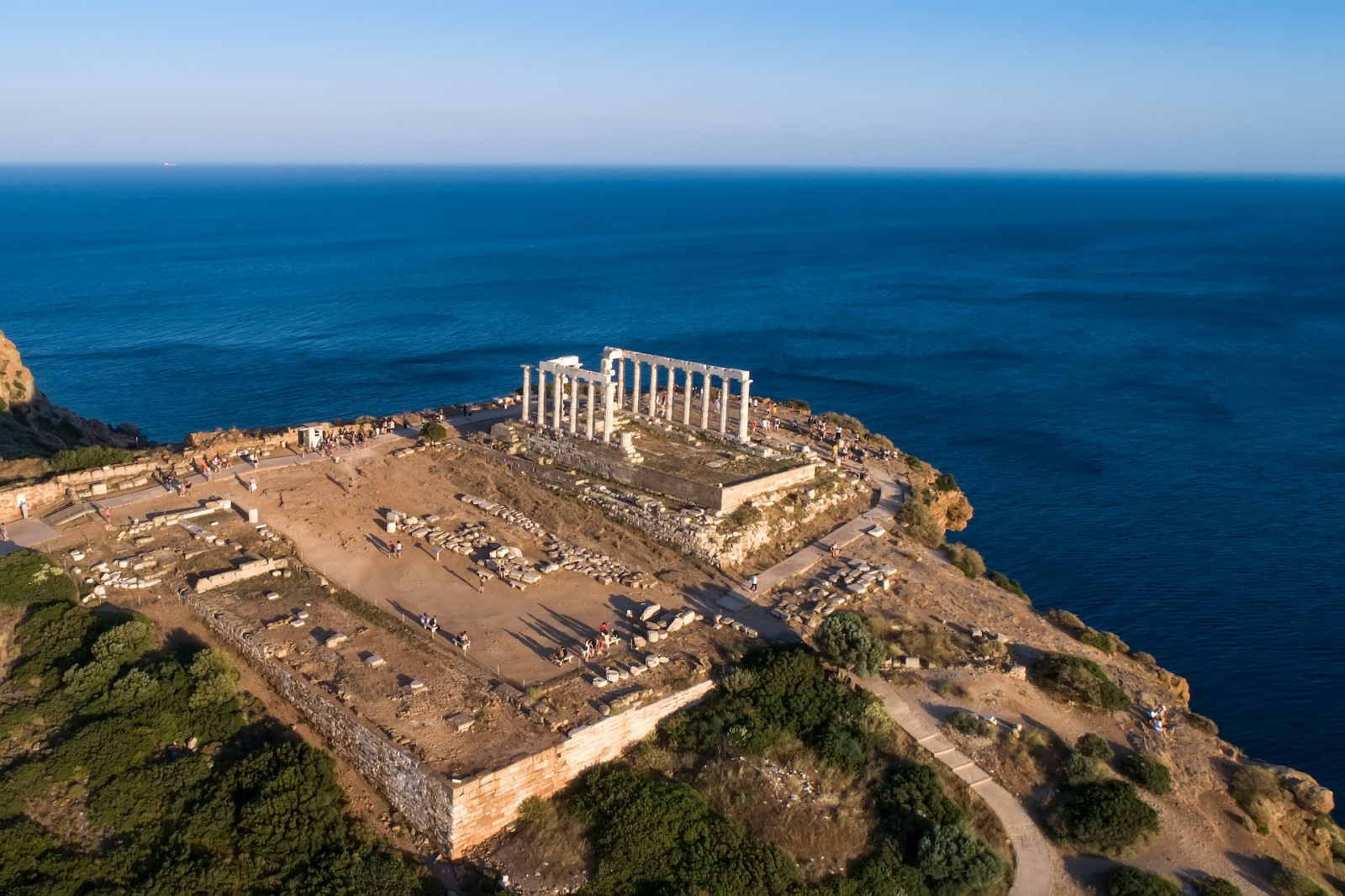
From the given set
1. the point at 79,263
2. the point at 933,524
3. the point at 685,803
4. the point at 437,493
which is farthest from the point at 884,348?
the point at 79,263

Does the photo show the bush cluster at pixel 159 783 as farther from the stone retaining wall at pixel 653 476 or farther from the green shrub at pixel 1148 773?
the green shrub at pixel 1148 773

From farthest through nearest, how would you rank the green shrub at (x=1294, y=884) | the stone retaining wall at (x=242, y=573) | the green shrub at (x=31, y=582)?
1. the stone retaining wall at (x=242, y=573)
2. the green shrub at (x=31, y=582)
3. the green shrub at (x=1294, y=884)

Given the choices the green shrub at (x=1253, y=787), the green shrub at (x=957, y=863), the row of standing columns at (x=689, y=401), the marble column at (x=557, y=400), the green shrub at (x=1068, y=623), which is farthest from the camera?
the marble column at (x=557, y=400)

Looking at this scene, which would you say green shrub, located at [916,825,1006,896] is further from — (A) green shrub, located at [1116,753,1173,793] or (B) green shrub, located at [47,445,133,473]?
(B) green shrub, located at [47,445,133,473]

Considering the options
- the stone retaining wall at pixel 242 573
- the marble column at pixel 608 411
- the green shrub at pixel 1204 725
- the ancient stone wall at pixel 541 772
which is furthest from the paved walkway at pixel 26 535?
the green shrub at pixel 1204 725

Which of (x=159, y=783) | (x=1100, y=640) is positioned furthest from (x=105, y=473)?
(x=1100, y=640)

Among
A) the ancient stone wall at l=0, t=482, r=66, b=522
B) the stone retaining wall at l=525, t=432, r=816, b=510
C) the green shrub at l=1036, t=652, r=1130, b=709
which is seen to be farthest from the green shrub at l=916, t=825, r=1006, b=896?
the ancient stone wall at l=0, t=482, r=66, b=522

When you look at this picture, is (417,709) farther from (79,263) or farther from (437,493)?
(79,263)
